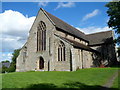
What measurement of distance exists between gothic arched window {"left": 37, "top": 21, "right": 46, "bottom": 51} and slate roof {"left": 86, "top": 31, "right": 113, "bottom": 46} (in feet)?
60.4

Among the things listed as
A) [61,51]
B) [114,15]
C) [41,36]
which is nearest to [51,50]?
[61,51]

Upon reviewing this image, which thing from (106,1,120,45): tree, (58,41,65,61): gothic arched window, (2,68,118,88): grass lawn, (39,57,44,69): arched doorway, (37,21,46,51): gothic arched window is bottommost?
(2,68,118,88): grass lawn

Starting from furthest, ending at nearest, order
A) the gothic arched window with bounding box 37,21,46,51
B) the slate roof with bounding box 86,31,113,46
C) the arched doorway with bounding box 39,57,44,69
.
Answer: the slate roof with bounding box 86,31,113,46 < the gothic arched window with bounding box 37,21,46,51 < the arched doorway with bounding box 39,57,44,69

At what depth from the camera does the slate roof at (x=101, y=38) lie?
37666 mm

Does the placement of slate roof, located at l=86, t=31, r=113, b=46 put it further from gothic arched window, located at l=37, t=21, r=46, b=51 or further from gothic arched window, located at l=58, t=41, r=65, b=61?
gothic arched window, located at l=37, t=21, r=46, b=51

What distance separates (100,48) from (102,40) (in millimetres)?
2964

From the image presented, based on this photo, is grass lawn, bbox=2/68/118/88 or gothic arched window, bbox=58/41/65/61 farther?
gothic arched window, bbox=58/41/65/61

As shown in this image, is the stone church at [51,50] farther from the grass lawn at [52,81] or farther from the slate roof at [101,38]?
the grass lawn at [52,81]

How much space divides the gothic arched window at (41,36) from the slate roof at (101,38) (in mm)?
18424

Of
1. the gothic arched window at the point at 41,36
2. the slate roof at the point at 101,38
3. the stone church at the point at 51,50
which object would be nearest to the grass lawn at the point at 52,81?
the stone church at the point at 51,50

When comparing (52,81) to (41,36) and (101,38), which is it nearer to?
(41,36)

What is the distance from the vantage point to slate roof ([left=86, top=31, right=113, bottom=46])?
124 ft

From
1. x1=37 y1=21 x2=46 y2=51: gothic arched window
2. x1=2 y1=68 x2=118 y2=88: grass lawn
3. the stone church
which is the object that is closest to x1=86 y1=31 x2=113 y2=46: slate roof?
the stone church

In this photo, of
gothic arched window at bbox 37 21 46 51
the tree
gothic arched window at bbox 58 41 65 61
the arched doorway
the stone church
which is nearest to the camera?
the stone church
